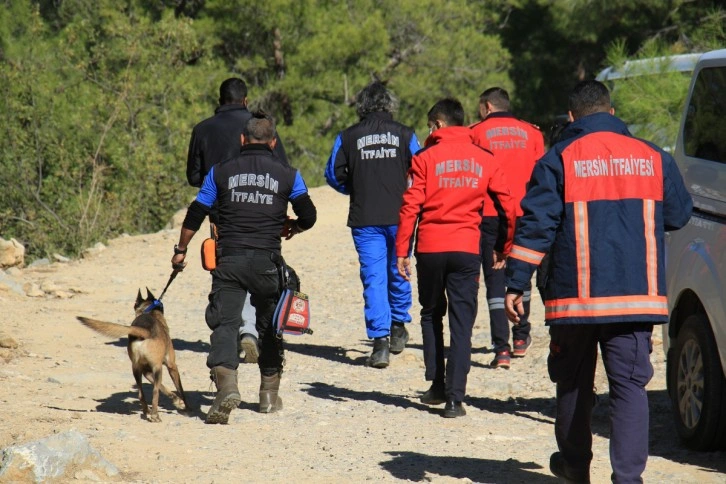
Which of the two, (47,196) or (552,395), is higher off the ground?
(47,196)

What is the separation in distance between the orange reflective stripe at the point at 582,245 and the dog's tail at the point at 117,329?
3011 mm

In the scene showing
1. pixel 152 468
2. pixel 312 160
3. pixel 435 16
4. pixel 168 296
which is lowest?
pixel 152 468

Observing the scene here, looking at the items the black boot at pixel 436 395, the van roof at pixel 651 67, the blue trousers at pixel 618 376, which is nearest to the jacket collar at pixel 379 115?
the black boot at pixel 436 395

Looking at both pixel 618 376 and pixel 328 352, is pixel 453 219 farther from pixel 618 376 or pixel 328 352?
pixel 328 352

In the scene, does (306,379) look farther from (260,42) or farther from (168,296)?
(260,42)

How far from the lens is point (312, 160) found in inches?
968

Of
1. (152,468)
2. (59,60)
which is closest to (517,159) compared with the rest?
(152,468)

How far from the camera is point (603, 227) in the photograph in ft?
15.5

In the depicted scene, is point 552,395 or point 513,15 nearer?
point 552,395

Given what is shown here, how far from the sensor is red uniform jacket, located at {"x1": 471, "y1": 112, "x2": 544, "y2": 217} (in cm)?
814

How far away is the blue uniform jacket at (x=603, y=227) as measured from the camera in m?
4.72

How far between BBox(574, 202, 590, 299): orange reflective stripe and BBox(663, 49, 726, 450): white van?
1105mm

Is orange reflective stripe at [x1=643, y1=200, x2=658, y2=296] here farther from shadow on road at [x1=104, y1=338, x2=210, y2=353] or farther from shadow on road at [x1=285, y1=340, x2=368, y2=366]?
Result: shadow on road at [x1=104, y1=338, x2=210, y2=353]

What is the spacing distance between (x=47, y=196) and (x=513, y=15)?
54.4ft
